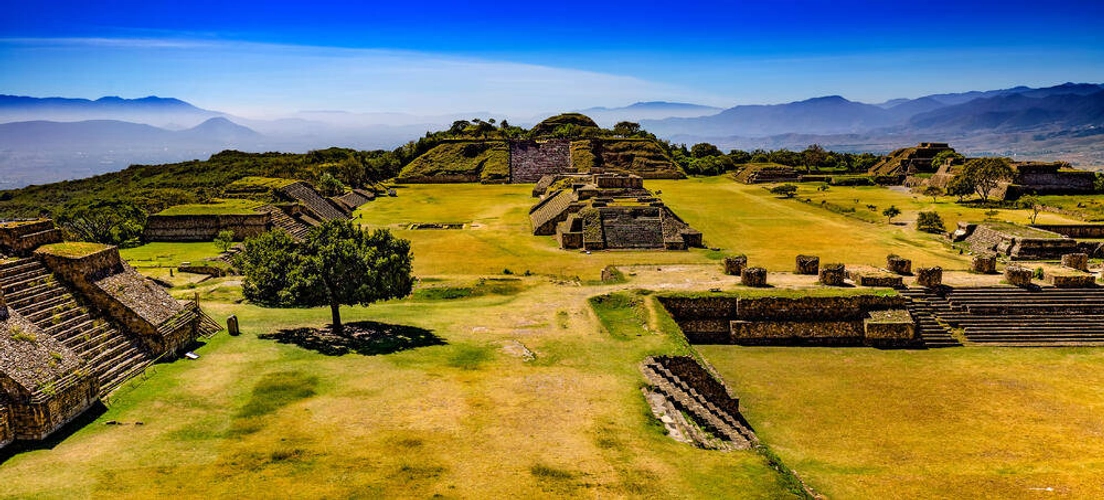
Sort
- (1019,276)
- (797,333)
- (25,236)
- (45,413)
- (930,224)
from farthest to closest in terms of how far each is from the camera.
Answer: (930,224)
(1019,276)
(797,333)
(25,236)
(45,413)

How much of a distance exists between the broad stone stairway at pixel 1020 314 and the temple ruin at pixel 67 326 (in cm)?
3162

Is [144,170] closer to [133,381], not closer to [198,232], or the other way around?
[198,232]

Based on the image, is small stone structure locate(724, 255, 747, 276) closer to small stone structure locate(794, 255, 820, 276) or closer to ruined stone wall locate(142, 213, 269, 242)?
small stone structure locate(794, 255, 820, 276)

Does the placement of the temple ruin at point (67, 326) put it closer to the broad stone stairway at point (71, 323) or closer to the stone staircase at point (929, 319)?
the broad stone stairway at point (71, 323)

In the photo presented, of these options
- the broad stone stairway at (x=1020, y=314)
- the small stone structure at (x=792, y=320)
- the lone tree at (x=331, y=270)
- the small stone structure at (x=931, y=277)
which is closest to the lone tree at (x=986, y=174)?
the broad stone stairway at (x=1020, y=314)

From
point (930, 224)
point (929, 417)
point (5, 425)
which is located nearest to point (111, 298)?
point (5, 425)

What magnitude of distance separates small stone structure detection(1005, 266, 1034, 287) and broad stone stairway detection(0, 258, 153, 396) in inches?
1506

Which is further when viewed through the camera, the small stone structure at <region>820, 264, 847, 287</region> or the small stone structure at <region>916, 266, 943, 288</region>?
the small stone structure at <region>820, 264, 847, 287</region>

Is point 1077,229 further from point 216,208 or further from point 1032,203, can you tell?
point 216,208

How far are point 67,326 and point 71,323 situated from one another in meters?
0.25

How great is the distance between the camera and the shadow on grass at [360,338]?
24.1 m

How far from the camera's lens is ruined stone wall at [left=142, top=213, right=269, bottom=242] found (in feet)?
167

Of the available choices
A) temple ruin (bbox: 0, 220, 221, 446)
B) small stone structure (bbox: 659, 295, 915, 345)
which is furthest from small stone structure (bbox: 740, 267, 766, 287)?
temple ruin (bbox: 0, 220, 221, 446)

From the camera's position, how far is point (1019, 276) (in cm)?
3275
